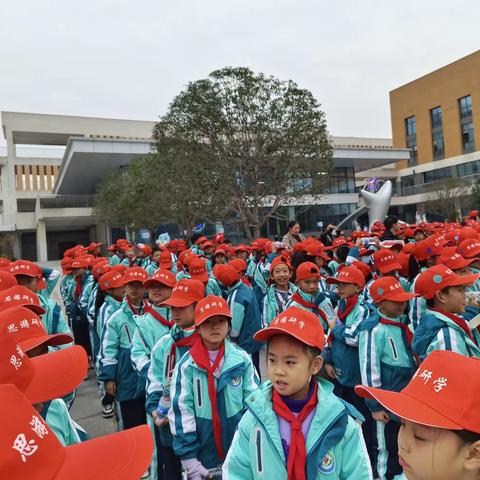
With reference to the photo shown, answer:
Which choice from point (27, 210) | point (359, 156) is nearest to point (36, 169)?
point (27, 210)

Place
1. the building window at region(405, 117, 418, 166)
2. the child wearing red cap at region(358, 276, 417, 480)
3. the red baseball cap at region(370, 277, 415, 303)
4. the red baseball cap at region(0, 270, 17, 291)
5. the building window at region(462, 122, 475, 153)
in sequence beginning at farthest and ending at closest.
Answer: the building window at region(405, 117, 418, 166) → the building window at region(462, 122, 475, 153) → the red baseball cap at region(0, 270, 17, 291) → the red baseball cap at region(370, 277, 415, 303) → the child wearing red cap at region(358, 276, 417, 480)

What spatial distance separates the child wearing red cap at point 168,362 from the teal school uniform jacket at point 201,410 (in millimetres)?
320

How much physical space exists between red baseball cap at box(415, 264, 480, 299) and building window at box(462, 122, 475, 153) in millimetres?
49560

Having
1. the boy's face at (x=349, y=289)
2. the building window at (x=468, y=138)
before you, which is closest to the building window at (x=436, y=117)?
the building window at (x=468, y=138)

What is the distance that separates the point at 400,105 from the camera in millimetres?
53719

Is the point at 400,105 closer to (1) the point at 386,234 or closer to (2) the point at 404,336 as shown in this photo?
(1) the point at 386,234

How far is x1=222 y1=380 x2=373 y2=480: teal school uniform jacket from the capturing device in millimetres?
1777

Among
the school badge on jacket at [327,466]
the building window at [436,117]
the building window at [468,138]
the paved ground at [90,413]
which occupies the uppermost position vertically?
the building window at [436,117]

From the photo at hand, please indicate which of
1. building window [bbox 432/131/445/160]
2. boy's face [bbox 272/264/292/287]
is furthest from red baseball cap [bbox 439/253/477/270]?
building window [bbox 432/131/445/160]

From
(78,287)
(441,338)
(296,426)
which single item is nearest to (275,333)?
(296,426)

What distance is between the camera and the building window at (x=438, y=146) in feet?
162

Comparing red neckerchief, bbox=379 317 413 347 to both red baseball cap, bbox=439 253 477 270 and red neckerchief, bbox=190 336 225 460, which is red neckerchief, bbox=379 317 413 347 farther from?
red neckerchief, bbox=190 336 225 460

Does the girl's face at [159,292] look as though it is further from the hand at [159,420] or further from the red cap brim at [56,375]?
the red cap brim at [56,375]

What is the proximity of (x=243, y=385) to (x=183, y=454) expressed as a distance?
19.6 inches
